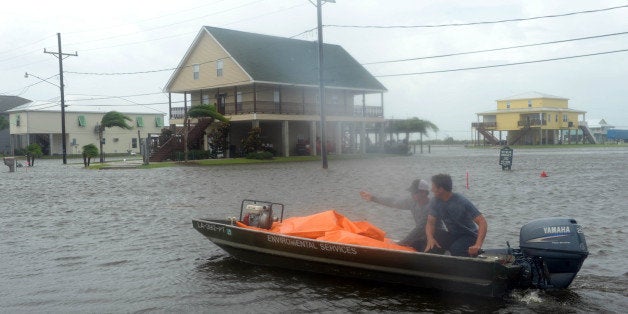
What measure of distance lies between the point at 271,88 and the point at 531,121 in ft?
155

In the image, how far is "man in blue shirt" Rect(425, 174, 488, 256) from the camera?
8992mm

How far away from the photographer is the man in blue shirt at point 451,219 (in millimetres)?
8992

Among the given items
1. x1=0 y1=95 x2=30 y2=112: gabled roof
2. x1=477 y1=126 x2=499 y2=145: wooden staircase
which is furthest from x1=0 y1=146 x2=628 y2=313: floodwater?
x1=0 y1=95 x2=30 y2=112: gabled roof

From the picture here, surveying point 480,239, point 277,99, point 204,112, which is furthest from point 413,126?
point 480,239

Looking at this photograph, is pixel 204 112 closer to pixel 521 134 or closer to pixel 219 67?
pixel 219 67

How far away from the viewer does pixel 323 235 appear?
401 inches

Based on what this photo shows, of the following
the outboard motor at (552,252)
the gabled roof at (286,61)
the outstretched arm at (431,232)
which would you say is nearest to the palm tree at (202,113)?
the gabled roof at (286,61)

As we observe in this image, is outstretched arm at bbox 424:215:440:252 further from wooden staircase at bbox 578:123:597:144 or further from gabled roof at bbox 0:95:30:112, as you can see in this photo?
wooden staircase at bbox 578:123:597:144

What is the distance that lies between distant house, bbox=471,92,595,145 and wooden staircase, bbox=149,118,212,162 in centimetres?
4905

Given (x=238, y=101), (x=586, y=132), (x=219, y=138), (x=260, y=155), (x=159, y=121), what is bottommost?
(x=260, y=155)

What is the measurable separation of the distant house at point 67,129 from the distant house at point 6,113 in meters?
5.50

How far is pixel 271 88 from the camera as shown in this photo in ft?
166

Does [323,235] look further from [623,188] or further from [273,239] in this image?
[623,188]

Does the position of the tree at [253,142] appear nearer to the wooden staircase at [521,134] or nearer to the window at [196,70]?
the window at [196,70]
